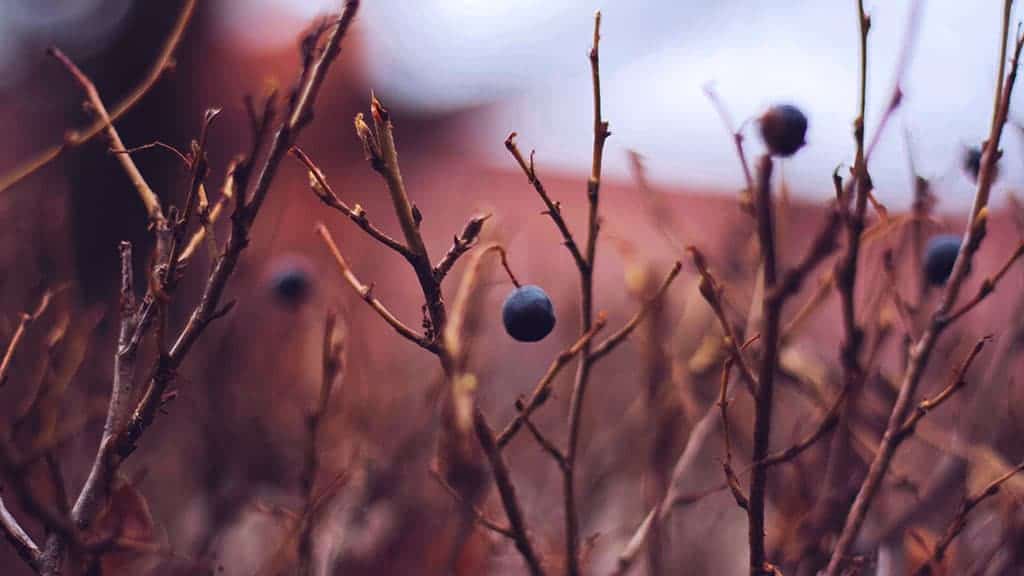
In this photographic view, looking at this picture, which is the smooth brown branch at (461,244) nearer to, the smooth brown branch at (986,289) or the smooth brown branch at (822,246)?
the smooth brown branch at (822,246)

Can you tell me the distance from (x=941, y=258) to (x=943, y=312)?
526 mm

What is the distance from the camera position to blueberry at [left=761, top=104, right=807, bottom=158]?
3.04 feet

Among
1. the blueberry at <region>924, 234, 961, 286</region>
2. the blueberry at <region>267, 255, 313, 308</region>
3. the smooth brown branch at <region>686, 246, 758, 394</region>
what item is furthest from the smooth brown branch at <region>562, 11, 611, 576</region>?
the blueberry at <region>267, 255, 313, 308</region>

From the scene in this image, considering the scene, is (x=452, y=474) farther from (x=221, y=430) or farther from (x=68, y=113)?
(x=68, y=113)

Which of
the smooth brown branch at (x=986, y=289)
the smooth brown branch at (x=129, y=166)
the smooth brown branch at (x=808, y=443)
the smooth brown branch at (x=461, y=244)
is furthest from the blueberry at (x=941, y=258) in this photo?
the smooth brown branch at (x=129, y=166)

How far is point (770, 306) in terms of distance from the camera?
2.07ft

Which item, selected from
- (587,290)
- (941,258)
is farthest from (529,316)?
(941,258)

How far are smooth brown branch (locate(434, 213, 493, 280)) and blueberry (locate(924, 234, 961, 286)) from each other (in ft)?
2.82

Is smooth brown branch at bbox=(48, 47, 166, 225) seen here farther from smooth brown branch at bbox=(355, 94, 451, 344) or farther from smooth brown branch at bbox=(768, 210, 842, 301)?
smooth brown branch at bbox=(768, 210, 842, 301)

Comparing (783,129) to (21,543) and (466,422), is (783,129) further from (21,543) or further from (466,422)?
(21,543)

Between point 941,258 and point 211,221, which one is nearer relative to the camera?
point 211,221

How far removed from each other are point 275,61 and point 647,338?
9665 millimetres

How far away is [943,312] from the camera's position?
91cm

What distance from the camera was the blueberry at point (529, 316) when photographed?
1051mm
